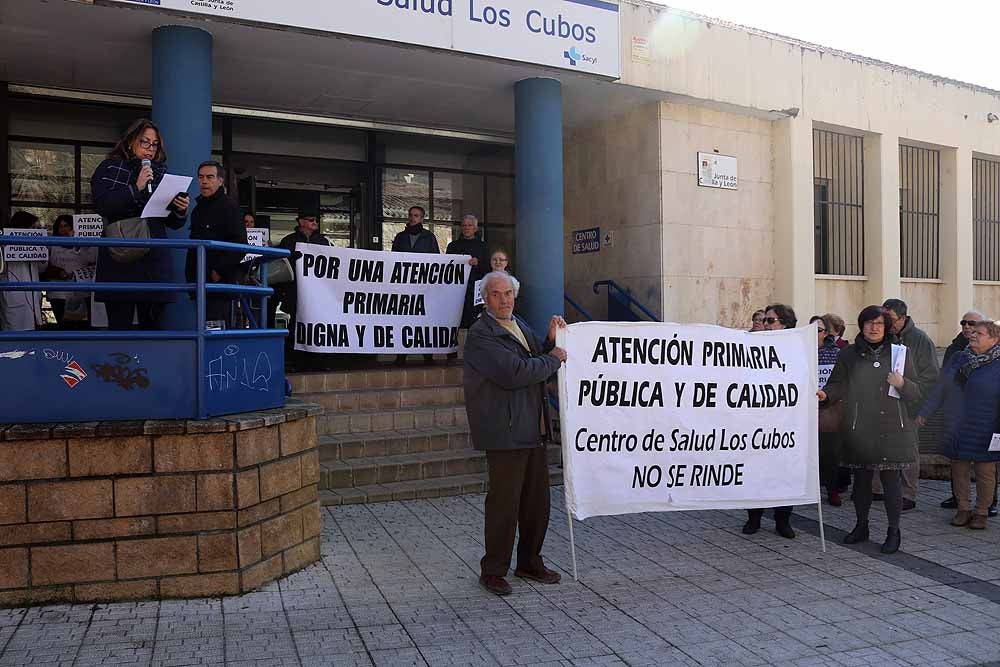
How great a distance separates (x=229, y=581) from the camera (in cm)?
481

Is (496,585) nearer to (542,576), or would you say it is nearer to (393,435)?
(542,576)

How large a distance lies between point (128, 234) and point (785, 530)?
16.6 feet

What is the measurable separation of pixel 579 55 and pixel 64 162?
651cm

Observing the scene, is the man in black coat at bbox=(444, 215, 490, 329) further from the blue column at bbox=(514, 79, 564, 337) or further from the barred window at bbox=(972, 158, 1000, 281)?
the barred window at bbox=(972, 158, 1000, 281)

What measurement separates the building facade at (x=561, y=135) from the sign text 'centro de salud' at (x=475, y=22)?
21 mm

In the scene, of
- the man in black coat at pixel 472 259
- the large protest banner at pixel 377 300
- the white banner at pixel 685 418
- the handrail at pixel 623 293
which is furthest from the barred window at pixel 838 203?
the white banner at pixel 685 418

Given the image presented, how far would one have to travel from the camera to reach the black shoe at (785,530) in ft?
20.7

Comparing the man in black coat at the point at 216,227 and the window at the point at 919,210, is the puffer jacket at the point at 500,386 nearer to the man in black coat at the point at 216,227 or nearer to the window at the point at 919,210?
the man in black coat at the point at 216,227

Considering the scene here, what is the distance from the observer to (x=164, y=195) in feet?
17.1

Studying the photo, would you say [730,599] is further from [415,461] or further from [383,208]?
[383,208]

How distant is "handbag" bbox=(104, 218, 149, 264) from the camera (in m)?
5.19

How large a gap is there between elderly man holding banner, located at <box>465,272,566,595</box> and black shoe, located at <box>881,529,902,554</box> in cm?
272

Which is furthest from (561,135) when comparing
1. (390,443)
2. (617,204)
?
(390,443)

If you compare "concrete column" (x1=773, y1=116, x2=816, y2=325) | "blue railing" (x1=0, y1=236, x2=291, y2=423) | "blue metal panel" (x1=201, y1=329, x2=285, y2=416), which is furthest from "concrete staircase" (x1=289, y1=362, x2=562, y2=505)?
"concrete column" (x1=773, y1=116, x2=816, y2=325)
